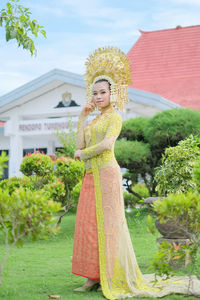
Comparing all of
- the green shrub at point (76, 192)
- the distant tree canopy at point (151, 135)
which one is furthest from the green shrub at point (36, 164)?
the distant tree canopy at point (151, 135)

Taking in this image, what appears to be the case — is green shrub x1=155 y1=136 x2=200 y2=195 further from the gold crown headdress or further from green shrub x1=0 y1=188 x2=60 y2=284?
green shrub x1=0 y1=188 x2=60 y2=284

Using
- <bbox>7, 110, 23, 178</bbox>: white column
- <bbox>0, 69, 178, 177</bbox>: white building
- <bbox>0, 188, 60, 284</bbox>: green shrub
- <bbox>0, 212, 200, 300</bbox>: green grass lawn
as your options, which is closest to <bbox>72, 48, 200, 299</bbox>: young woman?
<bbox>0, 212, 200, 300</bbox>: green grass lawn

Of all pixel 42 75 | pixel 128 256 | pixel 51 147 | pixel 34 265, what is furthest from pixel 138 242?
pixel 51 147

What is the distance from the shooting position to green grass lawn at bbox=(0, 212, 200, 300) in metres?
3.82

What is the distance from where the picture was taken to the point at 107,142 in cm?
387

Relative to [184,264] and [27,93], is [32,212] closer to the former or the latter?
[184,264]

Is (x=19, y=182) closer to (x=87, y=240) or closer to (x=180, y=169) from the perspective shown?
(x=180, y=169)

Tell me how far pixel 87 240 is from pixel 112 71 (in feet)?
5.30

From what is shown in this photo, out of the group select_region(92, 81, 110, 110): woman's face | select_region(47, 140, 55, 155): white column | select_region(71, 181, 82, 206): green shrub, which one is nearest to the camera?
select_region(92, 81, 110, 110): woman's face

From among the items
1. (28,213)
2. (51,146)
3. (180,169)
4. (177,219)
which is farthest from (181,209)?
(51,146)

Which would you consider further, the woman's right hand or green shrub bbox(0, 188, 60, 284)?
the woman's right hand

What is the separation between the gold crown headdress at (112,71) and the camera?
13.6 ft

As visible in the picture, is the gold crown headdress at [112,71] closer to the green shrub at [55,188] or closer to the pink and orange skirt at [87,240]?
the pink and orange skirt at [87,240]

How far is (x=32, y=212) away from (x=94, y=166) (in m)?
1.19
